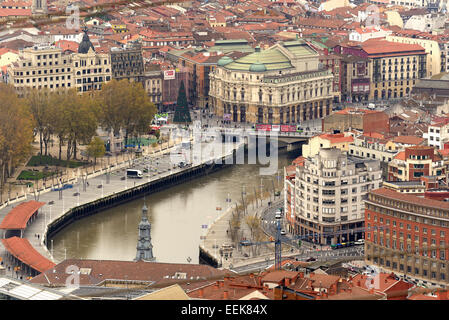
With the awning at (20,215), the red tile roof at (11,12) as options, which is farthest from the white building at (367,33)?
the awning at (20,215)

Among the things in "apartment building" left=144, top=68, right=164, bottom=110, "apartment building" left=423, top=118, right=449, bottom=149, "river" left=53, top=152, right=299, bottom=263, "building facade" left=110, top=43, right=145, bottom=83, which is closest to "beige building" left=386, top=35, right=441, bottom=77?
"apartment building" left=144, top=68, right=164, bottom=110

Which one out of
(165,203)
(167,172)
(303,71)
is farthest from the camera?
(303,71)

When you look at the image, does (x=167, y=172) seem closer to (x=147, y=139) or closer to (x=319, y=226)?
(x=147, y=139)

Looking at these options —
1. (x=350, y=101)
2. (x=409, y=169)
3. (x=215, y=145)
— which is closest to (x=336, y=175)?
(x=409, y=169)

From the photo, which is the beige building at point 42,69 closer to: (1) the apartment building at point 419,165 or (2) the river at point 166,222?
(2) the river at point 166,222

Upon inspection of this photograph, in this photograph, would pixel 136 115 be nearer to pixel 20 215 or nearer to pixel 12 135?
pixel 12 135
